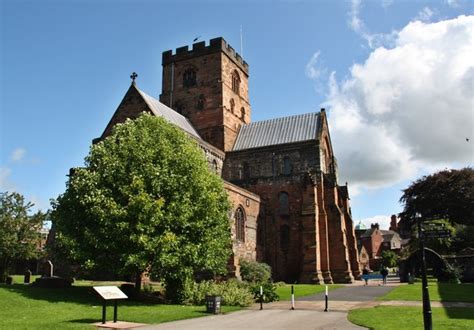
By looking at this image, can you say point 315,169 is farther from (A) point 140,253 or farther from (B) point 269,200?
(A) point 140,253

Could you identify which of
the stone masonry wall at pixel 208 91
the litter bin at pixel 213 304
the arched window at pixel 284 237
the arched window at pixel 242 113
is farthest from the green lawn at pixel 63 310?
the arched window at pixel 242 113

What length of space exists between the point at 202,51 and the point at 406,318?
40.6m

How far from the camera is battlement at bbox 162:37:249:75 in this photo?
4959cm

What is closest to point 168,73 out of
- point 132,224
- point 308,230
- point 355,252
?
point 308,230

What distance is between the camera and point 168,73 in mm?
51719

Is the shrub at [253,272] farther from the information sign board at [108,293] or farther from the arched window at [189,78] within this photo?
the arched window at [189,78]

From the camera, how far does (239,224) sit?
3800 cm

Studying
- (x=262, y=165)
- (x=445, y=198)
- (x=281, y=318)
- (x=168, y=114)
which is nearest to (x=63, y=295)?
(x=281, y=318)

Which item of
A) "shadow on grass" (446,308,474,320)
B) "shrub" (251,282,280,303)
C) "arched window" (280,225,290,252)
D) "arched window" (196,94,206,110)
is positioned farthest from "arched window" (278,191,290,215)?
"shadow on grass" (446,308,474,320)

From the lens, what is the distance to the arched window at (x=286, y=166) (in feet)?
144

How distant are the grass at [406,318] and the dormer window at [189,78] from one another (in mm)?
36609

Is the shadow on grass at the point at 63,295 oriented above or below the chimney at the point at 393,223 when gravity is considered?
below

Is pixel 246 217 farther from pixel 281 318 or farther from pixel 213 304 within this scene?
pixel 281 318

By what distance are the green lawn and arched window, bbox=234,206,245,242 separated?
1617cm
